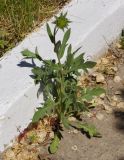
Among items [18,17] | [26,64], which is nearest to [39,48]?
[26,64]

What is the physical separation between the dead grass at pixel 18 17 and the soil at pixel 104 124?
0.65 metres

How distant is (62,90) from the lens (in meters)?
3.34

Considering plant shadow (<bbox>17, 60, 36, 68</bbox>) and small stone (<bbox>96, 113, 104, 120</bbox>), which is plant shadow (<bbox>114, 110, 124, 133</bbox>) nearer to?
small stone (<bbox>96, 113, 104, 120</bbox>)

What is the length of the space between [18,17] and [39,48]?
0.48m

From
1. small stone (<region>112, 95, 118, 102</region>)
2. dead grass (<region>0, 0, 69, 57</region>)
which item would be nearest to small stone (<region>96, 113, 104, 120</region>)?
small stone (<region>112, 95, 118, 102</region>)

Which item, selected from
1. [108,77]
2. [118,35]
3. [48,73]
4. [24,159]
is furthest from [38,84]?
[118,35]

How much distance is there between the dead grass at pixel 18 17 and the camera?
3896 millimetres

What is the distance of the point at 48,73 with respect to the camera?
328 cm

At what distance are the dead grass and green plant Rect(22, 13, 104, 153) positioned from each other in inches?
17.7

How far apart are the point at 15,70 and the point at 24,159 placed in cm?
68

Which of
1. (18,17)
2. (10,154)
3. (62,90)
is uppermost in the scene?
(18,17)

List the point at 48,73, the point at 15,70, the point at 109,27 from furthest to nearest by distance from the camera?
the point at 109,27
the point at 15,70
the point at 48,73

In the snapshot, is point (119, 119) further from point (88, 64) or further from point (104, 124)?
point (88, 64)

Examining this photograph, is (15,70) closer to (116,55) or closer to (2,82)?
(2,82)
